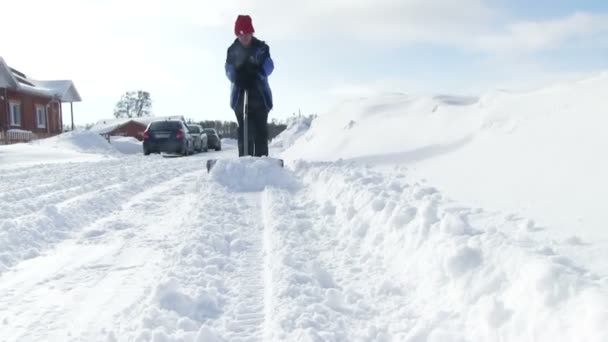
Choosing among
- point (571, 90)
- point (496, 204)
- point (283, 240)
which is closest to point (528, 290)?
point (496, 204)

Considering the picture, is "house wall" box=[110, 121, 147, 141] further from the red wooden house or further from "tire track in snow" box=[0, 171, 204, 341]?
"tire track in snow" box=[0, 171, 204, 341]

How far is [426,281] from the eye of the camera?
9.02 feet

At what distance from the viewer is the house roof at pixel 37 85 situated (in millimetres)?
26344

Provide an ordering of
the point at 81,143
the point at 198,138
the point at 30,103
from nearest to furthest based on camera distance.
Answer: the point at 198,138, the point at 81,143, the point at 30,103

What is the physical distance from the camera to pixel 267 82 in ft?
28.7

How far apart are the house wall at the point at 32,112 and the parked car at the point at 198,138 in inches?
423

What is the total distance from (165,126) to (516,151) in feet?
51.7

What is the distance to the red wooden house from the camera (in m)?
26.5

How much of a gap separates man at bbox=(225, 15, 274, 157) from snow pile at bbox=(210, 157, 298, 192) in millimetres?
1485

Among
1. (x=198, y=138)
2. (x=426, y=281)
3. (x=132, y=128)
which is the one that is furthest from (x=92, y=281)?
(x=132, y=128)

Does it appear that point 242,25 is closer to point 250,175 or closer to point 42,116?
point 250,175

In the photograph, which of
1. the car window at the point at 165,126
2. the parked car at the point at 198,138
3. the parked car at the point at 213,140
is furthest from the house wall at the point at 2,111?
the car window at the point at 165,126

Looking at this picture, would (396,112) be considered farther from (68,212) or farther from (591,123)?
(68,212)

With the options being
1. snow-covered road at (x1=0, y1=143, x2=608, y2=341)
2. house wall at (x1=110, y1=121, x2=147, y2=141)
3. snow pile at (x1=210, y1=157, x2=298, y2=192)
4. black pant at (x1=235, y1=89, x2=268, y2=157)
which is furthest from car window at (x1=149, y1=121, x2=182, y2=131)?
house wall at (x1=110, y1=121, x2=147, y2=141)
